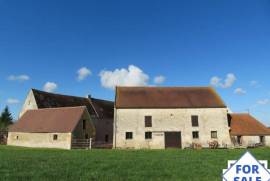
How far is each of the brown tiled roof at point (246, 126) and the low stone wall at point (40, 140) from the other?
20.7 metres

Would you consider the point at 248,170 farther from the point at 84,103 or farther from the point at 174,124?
the point at 84,103

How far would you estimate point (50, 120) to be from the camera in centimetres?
3709

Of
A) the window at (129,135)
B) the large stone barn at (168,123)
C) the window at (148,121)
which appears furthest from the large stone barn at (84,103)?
the window at (148,121)

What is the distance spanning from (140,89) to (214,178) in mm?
29453

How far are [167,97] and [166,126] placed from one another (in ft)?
13.8

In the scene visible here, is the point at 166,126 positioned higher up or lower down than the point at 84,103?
lower down

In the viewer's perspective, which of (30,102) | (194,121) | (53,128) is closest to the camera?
(194,121)

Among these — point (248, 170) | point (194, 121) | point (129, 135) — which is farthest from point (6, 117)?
point (248, 170)

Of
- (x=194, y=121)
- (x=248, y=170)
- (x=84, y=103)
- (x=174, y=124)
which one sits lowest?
(x=248, y=170)

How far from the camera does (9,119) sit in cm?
5900

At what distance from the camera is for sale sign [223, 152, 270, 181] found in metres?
4.11

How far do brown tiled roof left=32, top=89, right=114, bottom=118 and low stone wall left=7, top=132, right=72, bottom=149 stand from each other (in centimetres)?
568

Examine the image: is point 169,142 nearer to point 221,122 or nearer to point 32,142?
point 221,122

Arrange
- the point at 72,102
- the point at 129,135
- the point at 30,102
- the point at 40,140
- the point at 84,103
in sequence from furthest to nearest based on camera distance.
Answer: the point at 84,103 → the point at 72,102 → the point at 30,102 → the point at 40,140 → the point at 129,135
